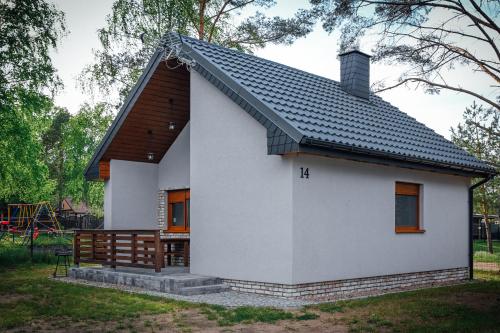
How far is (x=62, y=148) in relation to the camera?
61438 millimetres

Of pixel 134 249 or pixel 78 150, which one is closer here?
pixel 134 249

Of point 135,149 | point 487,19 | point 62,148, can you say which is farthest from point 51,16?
point 62,148

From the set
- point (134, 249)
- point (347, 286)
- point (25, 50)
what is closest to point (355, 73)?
point (347, 286)

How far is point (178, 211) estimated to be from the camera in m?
15.8

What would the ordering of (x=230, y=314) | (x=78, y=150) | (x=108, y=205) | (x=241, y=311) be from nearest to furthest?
(x=230, y=314) → (x=241, y=311) → (x=108, y=205) → (x=78, y=150)

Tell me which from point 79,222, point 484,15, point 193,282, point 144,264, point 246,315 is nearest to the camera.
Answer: point 246,315

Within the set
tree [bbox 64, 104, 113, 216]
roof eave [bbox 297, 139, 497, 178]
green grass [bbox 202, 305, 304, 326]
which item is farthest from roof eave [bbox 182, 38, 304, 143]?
tree [bbox 64, 104, 113, 216]

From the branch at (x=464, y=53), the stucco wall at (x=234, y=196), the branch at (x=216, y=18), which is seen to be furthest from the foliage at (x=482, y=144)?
the stucco wall at (x=234, y=196)

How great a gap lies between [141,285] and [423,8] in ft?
27.4

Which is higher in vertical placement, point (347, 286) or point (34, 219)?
point (34, 219)

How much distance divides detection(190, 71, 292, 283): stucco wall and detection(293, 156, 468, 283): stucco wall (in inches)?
16.7

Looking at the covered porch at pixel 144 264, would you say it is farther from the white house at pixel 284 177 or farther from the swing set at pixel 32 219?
the swing set at pixel 32 219

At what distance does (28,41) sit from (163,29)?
8.46 metres

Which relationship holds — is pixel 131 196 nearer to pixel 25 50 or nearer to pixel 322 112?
pixel 25 50
